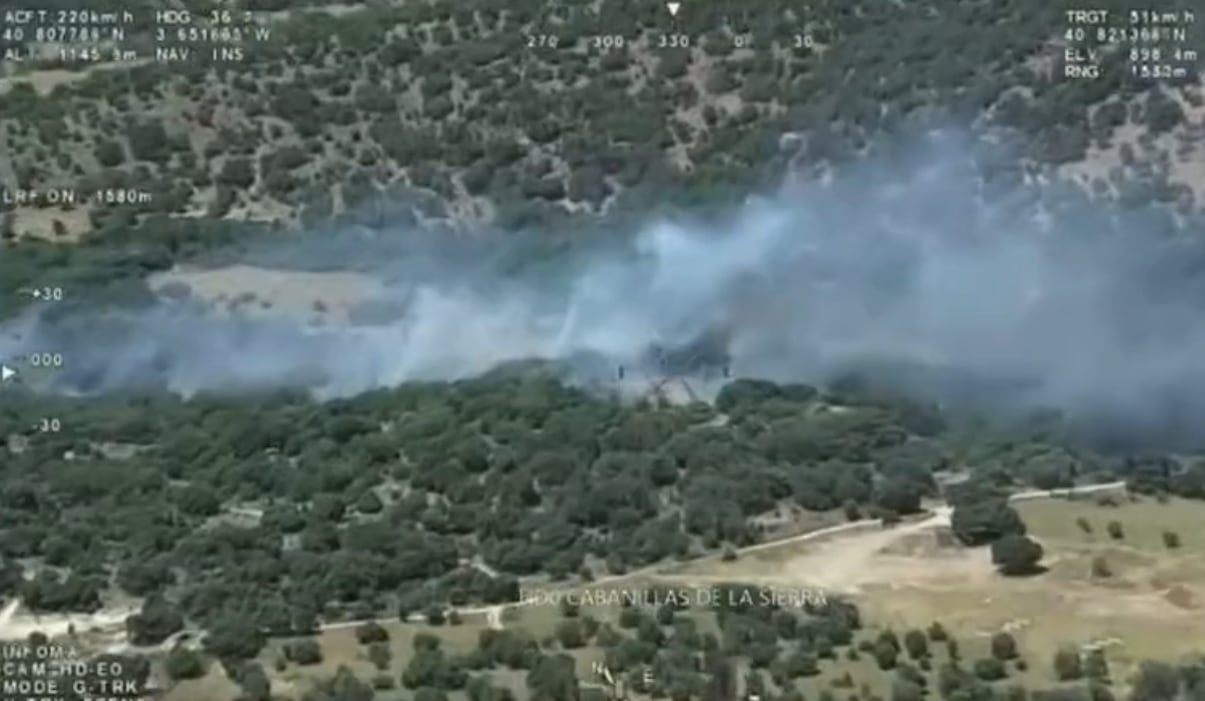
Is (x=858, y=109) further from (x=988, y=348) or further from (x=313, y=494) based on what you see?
(x=313, y=494)

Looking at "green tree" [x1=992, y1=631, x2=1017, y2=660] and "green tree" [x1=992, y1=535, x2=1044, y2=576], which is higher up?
"green tree" [x1=992, y1=535, x2=1044, y2=576]

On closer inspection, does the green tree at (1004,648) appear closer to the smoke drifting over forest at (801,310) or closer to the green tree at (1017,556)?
the green tree at (1017,556)

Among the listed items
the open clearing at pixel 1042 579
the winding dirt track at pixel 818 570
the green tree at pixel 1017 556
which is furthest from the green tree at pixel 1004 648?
the winding dirt track at pixel 818 570

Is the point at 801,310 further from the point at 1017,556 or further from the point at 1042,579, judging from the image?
the point at 1042,579

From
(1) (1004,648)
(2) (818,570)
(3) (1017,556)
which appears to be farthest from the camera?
(3) (1017,556)

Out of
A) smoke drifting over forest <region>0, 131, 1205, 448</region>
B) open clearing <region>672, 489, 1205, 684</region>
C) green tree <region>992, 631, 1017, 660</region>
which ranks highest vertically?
smoke drifting over forest <region>0, 131, 1205, 448</region>

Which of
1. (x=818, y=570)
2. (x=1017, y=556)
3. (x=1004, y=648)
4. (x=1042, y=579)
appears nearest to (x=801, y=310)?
(x=818, y=570)

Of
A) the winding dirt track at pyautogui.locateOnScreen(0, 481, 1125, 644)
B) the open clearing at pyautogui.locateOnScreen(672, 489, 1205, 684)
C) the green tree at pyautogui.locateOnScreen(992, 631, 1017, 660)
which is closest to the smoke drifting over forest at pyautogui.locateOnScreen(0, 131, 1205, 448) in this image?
the open clearing at pyautogui.locateOnScreen(672, 489, 1205, 684)

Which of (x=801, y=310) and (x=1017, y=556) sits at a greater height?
(x=801, y=310)

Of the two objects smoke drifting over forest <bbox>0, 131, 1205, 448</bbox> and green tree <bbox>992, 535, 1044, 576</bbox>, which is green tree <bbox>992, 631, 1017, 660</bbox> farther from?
smoke drifting over forest <bbox>0, 131, 1205, 448</bbox>
